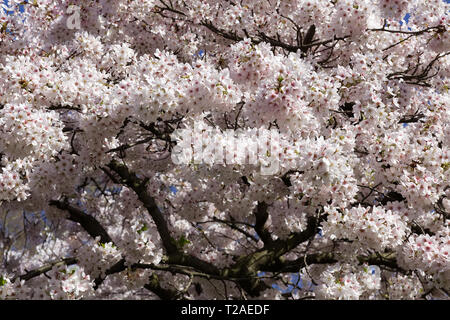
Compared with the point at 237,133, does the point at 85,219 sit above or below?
above

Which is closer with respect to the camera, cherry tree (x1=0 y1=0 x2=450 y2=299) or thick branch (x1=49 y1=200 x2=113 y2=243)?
cherry tree (x1=0 y1=0 x2=450 y2=299)

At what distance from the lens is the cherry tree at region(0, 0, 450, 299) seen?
18.9ft

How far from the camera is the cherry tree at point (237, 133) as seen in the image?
18.9ft

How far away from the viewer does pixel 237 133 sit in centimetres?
580

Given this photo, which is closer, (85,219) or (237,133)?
(237,133)

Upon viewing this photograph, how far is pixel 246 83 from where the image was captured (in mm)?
6363

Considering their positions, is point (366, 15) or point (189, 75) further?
point (366, 15)

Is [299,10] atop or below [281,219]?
atop

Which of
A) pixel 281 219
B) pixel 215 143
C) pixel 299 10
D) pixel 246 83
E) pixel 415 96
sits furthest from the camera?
pixel 281 219

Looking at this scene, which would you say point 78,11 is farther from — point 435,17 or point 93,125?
point 435,17

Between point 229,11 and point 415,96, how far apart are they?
3.10m

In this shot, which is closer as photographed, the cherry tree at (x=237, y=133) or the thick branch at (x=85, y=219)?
the cherry tree at (x=237, y=133)

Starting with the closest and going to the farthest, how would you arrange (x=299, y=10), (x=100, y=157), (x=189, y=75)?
(x=189, y=75) → (x=100, y=157) → (x=299, y=10)
